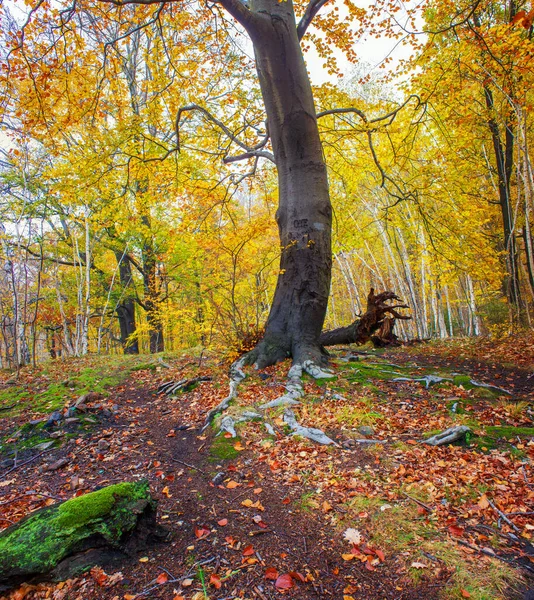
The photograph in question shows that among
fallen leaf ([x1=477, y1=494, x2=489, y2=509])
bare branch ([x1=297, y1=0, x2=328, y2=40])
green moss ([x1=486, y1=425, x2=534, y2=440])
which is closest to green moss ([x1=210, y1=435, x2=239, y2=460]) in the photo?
fallen leaf ([x1=477, y1=494, x2=489, y2=509])

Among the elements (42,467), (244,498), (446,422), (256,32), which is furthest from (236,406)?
(256,32)

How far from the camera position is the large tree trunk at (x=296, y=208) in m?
5.44

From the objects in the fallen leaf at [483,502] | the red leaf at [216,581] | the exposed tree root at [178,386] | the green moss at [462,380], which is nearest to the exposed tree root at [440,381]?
the green moss at [462,380]

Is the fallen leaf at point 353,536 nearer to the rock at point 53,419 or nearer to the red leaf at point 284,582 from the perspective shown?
the red leaf at point 284,582

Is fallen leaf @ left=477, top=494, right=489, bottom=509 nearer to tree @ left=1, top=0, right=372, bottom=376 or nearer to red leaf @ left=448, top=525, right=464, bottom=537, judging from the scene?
red leaf @ left=448, top=525, right=464, bottom=537

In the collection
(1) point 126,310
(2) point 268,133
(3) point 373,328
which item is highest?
(2) point 268,133

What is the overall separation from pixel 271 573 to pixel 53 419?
387cm

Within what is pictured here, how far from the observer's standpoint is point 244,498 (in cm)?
268

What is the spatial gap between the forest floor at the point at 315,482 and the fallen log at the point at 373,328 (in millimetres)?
2442

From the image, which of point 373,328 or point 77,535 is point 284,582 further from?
point 373,328

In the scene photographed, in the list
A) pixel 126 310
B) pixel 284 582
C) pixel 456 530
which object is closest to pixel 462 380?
pixel 456 530

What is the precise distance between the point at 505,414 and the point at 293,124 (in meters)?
5.16

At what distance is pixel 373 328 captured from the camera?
8.00 metres

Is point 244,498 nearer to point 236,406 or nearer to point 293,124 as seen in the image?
A: point 236,406
